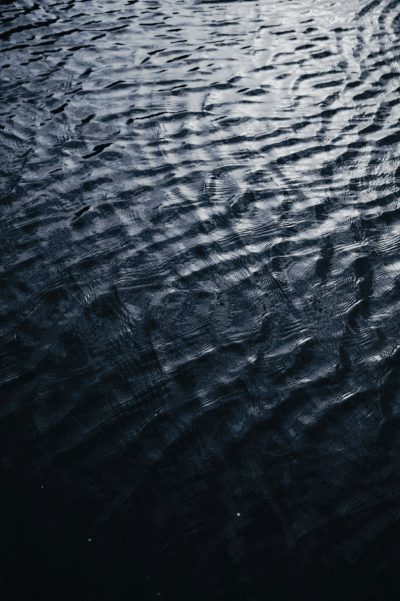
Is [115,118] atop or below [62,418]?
atop

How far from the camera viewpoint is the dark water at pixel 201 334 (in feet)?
8.79

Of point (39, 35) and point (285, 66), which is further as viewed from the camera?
point (39, 35)

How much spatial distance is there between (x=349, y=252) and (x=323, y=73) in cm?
351

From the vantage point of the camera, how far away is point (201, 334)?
12.2ft

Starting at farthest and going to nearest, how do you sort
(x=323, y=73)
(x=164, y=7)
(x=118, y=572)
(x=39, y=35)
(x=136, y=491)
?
(x=164, y=7) < (x=39, y=35) < (x=323, y=73) < (x=136, y=491) < (x=118, y=572)

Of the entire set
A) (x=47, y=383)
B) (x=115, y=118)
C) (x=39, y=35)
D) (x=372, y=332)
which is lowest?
(x=372, y=332)

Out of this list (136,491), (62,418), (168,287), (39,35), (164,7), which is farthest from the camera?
(164,7)

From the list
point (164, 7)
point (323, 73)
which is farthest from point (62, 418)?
point (164, 7)

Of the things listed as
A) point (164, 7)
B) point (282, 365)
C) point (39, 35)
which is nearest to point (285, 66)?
point (164, 7)

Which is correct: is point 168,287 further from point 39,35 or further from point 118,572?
point 39,35

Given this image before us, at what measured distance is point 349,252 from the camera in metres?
4.30

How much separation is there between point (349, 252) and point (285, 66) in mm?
3750

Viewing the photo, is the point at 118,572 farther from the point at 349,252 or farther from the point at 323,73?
the point at 323,73

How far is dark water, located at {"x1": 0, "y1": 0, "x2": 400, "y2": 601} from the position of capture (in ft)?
8.79
